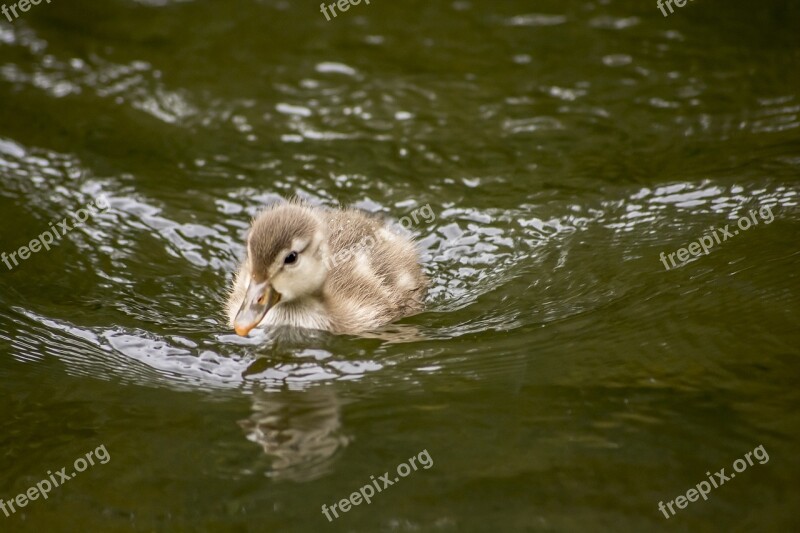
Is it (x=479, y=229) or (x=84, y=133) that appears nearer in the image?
(x=479, y=229)

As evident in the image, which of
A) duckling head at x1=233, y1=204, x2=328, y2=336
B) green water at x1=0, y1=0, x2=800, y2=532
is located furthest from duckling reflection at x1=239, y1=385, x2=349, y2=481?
duckling head at x1=233, y1=204, x2=328, y2=336

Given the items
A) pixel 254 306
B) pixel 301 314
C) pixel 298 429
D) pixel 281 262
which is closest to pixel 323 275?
pixel 301 314

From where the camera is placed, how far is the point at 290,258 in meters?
4.61

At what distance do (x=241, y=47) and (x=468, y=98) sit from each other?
→ 2.09 m

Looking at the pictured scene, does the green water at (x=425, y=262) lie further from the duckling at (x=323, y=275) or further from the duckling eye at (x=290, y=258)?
the duckling eye at (x=290, y=258)

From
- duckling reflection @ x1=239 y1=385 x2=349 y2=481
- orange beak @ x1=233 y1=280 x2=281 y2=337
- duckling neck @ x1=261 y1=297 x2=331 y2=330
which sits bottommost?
duckling reflection @ x1=239 y1=385 x2=349 y2=481

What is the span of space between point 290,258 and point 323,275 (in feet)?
0.93

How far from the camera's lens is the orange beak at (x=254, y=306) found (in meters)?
4.37

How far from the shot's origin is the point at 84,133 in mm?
6875

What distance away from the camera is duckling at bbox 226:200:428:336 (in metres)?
4.53

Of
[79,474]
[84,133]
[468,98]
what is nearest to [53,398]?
[79,474]

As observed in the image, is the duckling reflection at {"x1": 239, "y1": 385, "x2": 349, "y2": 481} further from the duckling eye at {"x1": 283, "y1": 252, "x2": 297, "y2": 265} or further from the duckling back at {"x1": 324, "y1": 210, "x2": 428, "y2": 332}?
the duckling back at {"x1": 324, "y1": 210, "x2": 428, "y2": 332}

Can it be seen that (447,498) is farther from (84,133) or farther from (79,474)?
(84,133)

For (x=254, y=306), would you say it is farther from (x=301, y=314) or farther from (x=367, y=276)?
(x=367, y=276)
